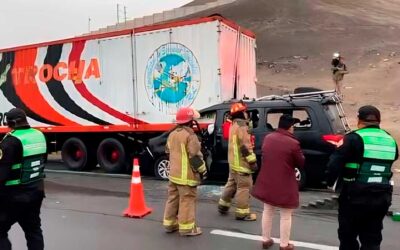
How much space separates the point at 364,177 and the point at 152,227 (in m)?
3.27

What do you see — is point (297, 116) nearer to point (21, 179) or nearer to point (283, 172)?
point (283, 172)

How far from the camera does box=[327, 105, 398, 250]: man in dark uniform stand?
434cm

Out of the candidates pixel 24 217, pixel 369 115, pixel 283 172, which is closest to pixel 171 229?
pixel 283 172

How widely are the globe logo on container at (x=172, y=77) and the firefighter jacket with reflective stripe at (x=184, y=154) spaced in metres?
4.75

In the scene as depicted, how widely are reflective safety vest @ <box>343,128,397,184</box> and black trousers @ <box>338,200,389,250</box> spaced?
233 mm

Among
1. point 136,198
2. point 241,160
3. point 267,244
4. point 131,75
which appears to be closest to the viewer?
point 267,244

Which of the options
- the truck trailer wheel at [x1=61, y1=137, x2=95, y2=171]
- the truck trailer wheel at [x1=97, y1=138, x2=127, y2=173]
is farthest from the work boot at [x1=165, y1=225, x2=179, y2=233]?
the truck trailer wheel at [x1=61, y1=137, x2=95, y2=171]

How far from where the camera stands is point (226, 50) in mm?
11047

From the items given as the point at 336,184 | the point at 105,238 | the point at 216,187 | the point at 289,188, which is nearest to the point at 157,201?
the point at 216,187

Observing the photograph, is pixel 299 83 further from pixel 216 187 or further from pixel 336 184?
pixel 336 184

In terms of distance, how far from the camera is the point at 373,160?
4344 mm

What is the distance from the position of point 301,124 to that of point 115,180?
170 inches

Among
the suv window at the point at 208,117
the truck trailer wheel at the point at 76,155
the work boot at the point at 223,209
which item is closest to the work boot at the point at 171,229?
the work boot at the point at 223,209

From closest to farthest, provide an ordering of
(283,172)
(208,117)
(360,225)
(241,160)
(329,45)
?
(360,225)
(283,172)
(241,160)
(208,117)
(329,45)
